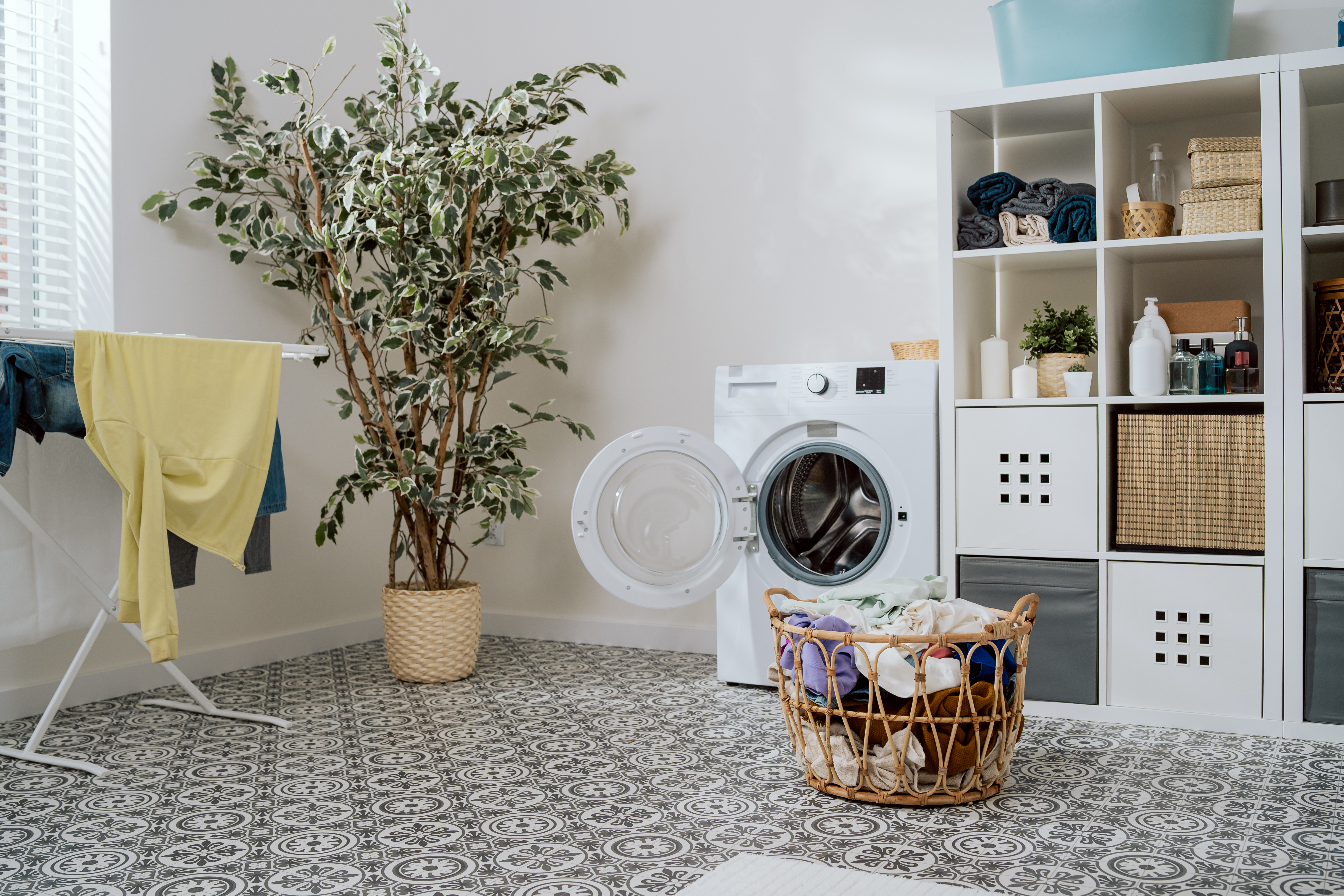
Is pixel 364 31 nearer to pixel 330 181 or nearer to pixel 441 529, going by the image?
pixel 330 181

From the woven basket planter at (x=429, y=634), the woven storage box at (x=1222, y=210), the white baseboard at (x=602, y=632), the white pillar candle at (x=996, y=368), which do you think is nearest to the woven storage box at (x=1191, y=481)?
the white pillar candle at (x=996, y=368)

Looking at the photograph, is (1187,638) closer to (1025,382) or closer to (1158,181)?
(1025,382)

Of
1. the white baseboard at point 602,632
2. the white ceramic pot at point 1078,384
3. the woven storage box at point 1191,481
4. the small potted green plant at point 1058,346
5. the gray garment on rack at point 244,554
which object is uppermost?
the small potted green plant at point 1058,346

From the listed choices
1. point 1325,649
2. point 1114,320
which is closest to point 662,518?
point 1114,320

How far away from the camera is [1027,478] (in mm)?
2584

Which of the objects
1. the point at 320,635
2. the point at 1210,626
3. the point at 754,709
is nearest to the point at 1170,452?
the point at 1210,626

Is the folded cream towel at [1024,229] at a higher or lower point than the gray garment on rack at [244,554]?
higher

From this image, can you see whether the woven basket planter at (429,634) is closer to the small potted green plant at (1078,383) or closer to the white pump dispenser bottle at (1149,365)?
the small potted green plant at (1078,383)

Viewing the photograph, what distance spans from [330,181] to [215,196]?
390mm

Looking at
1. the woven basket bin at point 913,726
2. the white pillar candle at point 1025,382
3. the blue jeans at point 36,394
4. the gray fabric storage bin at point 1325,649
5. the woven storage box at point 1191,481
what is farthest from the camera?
the white pillar candle at point 1025,382

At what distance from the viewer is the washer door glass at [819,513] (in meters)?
2.82

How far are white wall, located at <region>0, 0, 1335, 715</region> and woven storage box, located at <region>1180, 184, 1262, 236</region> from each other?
1.70 ft

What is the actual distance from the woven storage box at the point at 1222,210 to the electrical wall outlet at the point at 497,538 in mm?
2363

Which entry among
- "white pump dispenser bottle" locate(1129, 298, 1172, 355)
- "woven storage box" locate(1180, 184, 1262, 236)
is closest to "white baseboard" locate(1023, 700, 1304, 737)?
"white pump dispenser bottle" locate(1129, 298, 1172, 355)
